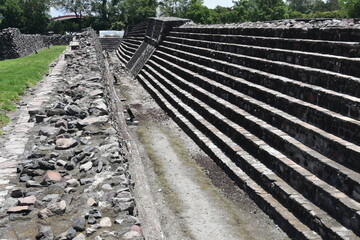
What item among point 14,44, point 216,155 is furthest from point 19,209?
point 14,44

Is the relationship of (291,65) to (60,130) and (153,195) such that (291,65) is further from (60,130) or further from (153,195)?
(60,130)

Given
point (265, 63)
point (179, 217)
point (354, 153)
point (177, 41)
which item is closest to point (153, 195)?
point (179, 217)

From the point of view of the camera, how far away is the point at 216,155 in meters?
8.12

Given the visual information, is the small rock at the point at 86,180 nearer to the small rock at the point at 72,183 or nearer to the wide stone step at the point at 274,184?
the small rock at the point at 72,183

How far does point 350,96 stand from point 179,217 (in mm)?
3342

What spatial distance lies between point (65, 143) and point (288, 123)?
3938mm

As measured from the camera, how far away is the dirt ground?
18.4ft

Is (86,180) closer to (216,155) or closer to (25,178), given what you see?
(25,178)

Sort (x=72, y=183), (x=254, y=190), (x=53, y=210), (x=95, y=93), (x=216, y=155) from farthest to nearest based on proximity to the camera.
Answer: (x=216, y=155) → (x=95, y=93) → (x=254, y=190) → (x=72, y=183) → (x=53, y=210)

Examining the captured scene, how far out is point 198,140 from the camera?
929 cm

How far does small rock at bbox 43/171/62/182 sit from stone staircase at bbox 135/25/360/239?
10.8ft

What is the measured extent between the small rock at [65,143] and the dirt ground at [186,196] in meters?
1.13

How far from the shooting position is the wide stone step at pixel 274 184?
4.93m

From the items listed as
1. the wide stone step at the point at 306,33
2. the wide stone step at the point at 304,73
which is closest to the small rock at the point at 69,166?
the wide stone step at the point at 304,73
